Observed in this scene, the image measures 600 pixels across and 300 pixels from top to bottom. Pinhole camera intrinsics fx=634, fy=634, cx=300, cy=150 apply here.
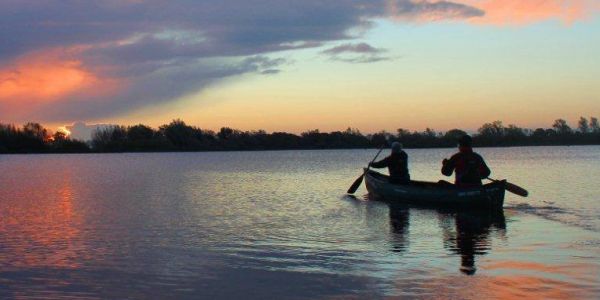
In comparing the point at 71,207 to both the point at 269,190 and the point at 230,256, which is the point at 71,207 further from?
the point at 230,256

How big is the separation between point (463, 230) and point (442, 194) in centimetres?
387

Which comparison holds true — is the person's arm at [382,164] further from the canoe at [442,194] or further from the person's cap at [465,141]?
the person's cap at [465,141]

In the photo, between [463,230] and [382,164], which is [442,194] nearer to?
[382,164]

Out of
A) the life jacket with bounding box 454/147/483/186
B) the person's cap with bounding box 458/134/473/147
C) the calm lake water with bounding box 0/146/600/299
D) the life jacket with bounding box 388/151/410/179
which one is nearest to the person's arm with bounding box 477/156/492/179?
the life jacket with bounding box 454/147/483/186

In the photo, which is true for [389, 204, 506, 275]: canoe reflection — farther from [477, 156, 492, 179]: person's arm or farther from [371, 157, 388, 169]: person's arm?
[371, 157, 388, 169]: person's arm

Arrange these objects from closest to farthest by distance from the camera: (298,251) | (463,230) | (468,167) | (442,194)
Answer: (298,251) < (463,230) < (468,167) < (442,194)

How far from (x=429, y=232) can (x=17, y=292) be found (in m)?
7.98

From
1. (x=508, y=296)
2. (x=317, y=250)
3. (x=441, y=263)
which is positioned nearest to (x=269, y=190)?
(x=317, y=250)

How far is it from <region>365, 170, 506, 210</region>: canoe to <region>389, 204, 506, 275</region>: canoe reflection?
30cm

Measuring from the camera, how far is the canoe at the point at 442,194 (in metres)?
16.1

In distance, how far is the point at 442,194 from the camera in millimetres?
16969

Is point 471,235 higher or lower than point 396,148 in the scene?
lower

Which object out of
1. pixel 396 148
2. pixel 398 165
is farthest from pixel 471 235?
pixel 396 148

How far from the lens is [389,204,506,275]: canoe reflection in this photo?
33.6 ft
